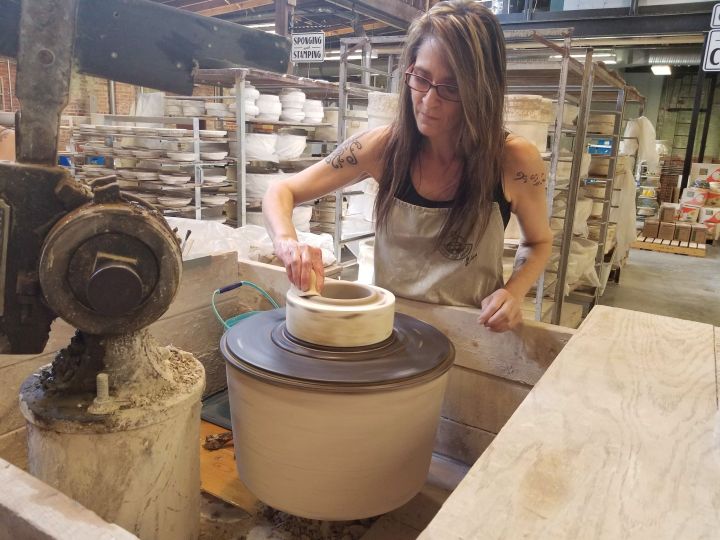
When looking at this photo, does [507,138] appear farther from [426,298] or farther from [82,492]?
[82,492]

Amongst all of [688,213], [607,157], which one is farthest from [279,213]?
[688,213]

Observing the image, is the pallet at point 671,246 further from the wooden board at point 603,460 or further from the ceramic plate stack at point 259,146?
the wooden board at point 603,460

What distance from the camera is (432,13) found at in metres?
1.50

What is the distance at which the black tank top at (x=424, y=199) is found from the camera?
66.5 inches

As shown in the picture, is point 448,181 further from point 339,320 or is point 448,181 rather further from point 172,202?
point 172,202

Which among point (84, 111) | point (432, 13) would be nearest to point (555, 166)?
point (432, 13)

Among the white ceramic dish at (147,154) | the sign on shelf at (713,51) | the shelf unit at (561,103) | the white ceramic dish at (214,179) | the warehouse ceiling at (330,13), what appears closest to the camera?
the shelf unit at (561,103)

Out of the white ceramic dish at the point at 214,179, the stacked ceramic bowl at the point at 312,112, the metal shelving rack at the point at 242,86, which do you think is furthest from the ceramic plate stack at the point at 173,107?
the stacked ceramic bowl at the point at 312,112

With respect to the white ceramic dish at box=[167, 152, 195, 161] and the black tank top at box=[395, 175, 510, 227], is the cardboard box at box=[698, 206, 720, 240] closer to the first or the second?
the white ceramic dish at box=[167, 152, 195, 161]

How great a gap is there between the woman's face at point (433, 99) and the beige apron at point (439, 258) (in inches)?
10.3

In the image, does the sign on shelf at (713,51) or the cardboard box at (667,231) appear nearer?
the sign on shelf at (713,51)

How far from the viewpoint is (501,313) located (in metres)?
1.54

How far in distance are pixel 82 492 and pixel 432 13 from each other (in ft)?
4.56

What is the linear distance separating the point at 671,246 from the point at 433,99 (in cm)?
914
